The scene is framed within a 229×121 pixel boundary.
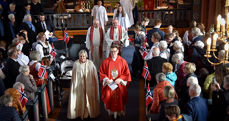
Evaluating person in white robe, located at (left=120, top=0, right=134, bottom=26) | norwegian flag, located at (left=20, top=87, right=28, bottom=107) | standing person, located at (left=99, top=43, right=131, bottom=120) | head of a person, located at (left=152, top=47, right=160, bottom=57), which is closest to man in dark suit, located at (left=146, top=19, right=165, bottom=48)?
head of a person, located at (left=152, top=47, right=160, bottom=57)

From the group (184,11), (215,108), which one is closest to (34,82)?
(215,108)

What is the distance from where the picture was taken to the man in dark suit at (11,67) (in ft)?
24.1

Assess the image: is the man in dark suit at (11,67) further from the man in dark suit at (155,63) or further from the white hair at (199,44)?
the white hair at (199,44)

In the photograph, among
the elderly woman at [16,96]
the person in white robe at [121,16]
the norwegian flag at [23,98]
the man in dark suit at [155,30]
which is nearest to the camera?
the elderly woman at [16,96]

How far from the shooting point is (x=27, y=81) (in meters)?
6.62

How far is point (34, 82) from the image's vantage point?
6.84 m

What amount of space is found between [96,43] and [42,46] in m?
2.39

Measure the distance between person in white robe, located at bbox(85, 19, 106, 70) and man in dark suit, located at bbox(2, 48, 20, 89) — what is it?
379cm

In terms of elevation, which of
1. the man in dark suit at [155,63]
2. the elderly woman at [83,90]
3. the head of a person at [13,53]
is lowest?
the elderly woman at [83,90]

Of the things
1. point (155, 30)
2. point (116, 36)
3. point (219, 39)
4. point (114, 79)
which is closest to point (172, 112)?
point (219, 39)

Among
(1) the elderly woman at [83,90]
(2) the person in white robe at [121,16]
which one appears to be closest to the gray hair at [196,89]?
(1) the elderly woman at [83,90]

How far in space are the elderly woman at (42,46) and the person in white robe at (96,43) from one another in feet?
6.59

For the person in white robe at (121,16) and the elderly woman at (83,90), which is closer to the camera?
the elderly woman at (83,90)

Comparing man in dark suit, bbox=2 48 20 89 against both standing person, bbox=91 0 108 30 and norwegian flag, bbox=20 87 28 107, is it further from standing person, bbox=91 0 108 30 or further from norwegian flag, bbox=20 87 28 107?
standing person, bbox=91 0 108 30
